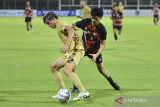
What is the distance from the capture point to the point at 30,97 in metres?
11.6

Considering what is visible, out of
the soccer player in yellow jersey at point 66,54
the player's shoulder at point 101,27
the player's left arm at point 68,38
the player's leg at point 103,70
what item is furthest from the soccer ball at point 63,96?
the player's shoulder at point 101,27

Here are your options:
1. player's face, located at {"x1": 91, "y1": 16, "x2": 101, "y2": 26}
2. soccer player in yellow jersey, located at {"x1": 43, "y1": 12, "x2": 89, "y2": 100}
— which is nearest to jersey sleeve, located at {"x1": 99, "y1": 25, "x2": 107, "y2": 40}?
player's face, located at {"x1": 91, "y1": 16, "x2": 101, "y2": 26}

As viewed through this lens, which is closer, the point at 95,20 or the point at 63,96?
the point at 63,96

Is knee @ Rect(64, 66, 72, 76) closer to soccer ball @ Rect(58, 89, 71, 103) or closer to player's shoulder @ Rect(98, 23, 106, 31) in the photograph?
soccer ball @ Rect(58, 89, 71, 103)

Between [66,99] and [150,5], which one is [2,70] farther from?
[150,5]

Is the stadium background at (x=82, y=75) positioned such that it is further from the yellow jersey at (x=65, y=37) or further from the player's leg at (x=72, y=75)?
the yellow jersey at (x=65, y=37)

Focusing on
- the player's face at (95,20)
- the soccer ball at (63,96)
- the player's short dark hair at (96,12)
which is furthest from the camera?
the player's face at (95,20)

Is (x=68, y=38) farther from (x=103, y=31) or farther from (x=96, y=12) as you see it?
(x=103, y=31)

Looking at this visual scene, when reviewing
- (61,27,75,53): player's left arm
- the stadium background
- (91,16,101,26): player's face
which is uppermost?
(91,16,101,26): player's face

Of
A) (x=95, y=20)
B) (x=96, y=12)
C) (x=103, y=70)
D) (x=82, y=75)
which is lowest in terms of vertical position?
(x=82, y=75)

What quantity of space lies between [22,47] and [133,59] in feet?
24.1

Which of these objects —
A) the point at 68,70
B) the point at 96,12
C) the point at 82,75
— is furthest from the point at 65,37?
the point at 82,75

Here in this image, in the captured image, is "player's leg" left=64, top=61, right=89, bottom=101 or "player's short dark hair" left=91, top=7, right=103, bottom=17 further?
"player's short dark hair" left=91, top=7, right=103, bottom=17

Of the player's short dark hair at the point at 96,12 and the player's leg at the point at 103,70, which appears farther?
the player's leg at the point at 103,70
